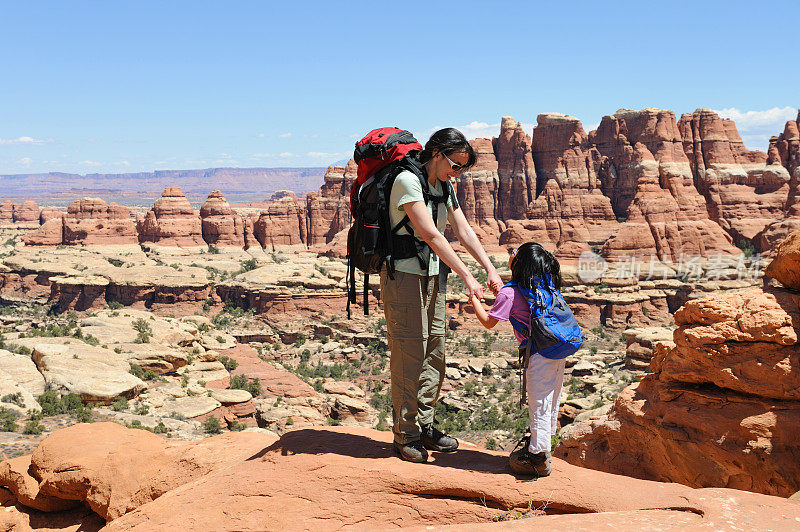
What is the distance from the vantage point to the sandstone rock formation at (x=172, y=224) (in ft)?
248

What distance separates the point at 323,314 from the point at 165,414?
1009 inches

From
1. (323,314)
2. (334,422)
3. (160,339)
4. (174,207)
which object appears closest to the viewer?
(334,422)

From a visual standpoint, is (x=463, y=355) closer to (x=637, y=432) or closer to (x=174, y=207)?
(x=637, y=432)

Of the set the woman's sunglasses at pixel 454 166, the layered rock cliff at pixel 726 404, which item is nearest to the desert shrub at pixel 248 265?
the layered rock cliff at pixel 726 404

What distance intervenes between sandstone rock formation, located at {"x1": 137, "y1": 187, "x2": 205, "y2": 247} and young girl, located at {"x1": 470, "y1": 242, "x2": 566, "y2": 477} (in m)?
77.0

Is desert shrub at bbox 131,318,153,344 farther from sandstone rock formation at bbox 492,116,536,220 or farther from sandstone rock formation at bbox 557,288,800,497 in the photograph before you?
sandstone rock formation at bbox 492,116,536,220

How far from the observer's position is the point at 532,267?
155 inches

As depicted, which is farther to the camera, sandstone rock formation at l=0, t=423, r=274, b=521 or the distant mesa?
the distant mesa

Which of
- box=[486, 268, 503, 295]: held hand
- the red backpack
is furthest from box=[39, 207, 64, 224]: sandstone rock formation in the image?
box=[486, 268, 503, 295]: held hand

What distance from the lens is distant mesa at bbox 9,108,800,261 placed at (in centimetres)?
5534

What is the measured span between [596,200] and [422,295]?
6353 cm

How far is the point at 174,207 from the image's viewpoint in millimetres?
77750

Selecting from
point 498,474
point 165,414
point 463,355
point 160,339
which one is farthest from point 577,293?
point 498,474

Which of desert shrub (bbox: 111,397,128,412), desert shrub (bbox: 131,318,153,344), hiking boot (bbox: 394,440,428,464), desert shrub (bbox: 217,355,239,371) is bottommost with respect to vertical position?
desert shrub (bbox: 217,355,239,371)
